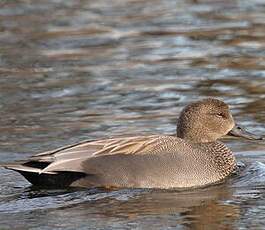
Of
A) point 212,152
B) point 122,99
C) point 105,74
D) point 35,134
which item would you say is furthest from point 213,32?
point 212,152

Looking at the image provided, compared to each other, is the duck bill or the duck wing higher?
the duck wing

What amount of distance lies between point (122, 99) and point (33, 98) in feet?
3.38

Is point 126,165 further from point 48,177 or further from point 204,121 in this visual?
point 204,121

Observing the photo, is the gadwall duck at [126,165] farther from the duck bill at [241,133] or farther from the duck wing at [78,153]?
the duck bill at [241,133]

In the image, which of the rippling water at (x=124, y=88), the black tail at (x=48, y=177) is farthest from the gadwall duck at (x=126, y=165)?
the rippling water at (x=124, y=88)

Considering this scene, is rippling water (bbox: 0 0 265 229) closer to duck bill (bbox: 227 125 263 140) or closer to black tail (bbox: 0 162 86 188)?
black tail (bbox: 0 162 86 188)

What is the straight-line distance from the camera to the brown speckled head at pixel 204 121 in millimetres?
9992

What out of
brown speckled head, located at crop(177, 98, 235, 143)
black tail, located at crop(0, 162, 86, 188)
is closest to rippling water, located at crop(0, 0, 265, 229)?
black tail, located at crop(0, 162, 86, 188)

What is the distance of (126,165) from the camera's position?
30.9ft

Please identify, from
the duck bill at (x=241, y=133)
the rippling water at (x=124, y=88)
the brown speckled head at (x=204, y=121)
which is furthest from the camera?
the duck bill at (x=241, y=133)

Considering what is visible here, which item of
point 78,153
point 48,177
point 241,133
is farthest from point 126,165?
point 241,133

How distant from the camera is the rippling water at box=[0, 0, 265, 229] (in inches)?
345

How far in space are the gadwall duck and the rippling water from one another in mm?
110

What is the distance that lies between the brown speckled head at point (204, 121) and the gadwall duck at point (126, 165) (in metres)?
0.20
